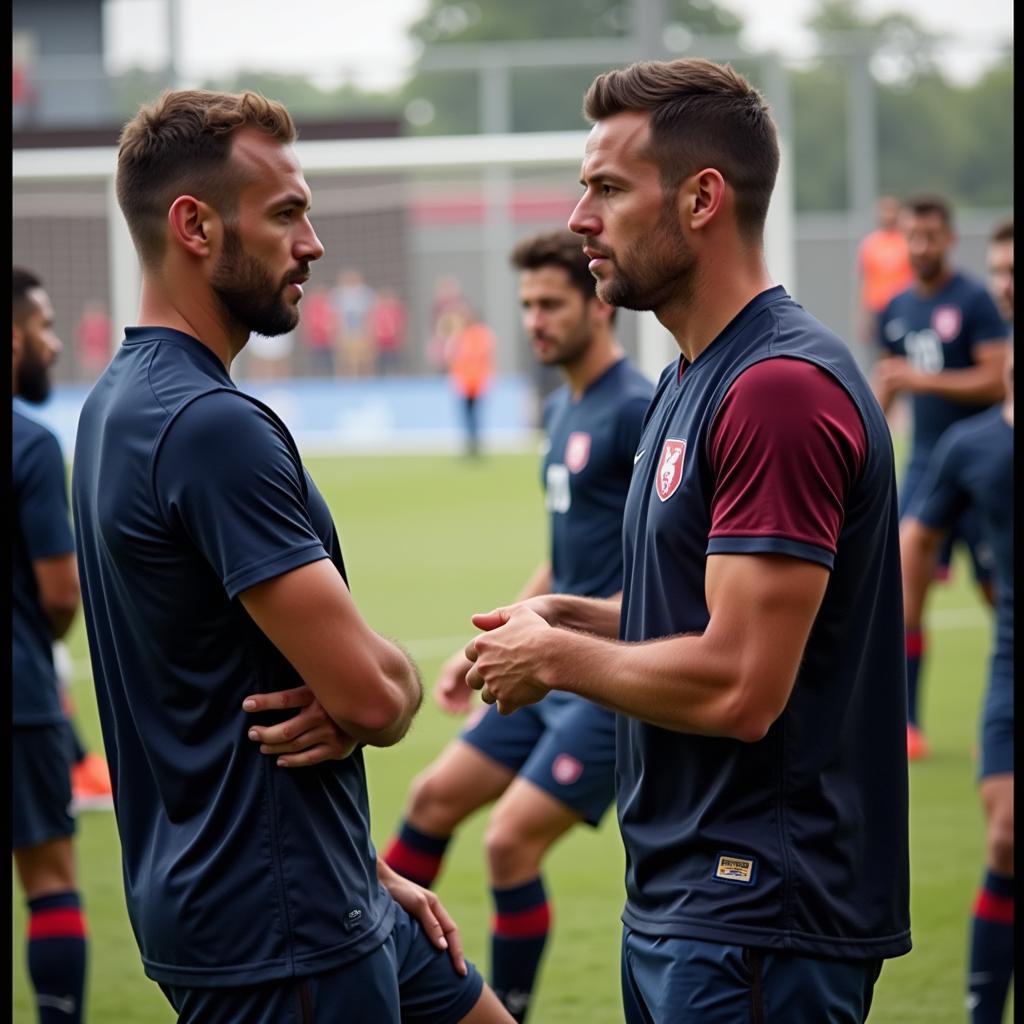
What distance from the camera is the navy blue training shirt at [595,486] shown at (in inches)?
204

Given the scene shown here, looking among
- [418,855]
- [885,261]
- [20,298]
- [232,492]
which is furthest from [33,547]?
[885,261]

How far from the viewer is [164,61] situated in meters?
30.2

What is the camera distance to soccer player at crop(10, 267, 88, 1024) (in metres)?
4.42

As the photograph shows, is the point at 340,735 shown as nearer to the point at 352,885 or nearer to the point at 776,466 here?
the point at 352,885

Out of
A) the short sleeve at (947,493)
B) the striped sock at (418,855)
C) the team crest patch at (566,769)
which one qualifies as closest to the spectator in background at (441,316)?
the short sleeve at (947,493)

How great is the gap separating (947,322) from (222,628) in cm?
703

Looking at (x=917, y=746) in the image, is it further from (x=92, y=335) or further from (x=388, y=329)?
(x=388, y=329)

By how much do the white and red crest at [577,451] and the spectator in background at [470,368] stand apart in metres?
18.4

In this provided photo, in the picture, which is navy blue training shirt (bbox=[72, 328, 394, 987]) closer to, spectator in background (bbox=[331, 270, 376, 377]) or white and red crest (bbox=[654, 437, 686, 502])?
white and red crest (bbox=[654, 437, 686, 502])

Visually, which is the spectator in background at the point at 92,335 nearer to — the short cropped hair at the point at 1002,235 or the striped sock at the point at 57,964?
the short cropped hair at the point at 1002,235

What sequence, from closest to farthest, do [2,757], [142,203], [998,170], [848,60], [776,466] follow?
[776,466]
[142,203]
[2,757]
[848,60]
[998,170]

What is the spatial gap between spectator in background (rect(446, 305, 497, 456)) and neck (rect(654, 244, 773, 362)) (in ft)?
68.4

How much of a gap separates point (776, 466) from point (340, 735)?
82 centimetres

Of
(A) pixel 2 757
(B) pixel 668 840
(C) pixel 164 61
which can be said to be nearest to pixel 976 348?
(A) pixel 2 757
